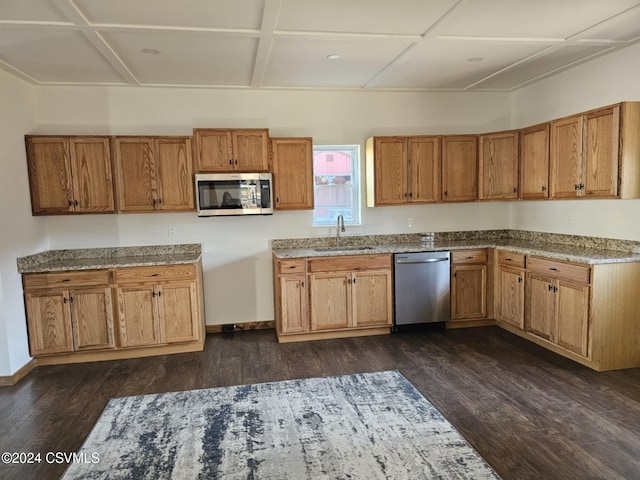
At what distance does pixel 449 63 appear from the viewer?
12.6 ft

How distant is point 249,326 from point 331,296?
1.13m

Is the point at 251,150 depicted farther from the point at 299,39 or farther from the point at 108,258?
the point at 108,258

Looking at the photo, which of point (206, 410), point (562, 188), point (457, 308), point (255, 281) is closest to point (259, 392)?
point (206, 410)

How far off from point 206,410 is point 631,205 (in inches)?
153

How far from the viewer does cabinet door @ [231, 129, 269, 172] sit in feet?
13.9

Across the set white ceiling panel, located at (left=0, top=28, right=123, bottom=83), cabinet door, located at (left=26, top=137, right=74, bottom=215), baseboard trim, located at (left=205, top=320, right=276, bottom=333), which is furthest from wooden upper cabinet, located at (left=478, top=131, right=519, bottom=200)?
cabinet door, located at (left=26, top=137, right=74, bottom=215)

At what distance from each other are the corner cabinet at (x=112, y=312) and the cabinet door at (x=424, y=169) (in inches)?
101

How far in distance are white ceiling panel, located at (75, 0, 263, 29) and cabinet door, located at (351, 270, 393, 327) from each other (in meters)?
2.60

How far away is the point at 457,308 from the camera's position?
455 cm

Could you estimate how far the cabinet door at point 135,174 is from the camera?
4.07 metres

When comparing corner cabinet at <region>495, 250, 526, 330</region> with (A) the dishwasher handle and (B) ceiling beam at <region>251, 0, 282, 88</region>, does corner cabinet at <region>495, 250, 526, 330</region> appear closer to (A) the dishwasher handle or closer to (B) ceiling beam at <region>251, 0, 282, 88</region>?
(A) the dishwasher handle

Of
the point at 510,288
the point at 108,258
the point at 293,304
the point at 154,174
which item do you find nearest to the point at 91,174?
the point at 154,174

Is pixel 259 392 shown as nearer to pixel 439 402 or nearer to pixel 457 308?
pixel 439 402

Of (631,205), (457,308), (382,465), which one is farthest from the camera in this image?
(457,308)
